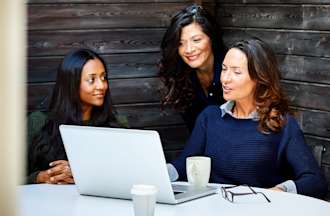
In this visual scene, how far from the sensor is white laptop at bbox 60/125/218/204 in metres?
1.63

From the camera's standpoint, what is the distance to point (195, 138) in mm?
2473

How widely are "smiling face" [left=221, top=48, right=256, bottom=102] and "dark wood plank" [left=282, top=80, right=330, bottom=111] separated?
735 millimetres

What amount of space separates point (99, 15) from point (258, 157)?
58.5 inches

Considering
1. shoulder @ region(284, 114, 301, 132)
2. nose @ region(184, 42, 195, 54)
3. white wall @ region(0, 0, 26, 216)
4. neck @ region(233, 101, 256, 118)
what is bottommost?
shoulder @ region(284, 114, 301, 132)

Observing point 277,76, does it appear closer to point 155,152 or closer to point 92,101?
point 92,101

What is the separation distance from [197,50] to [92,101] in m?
0.56

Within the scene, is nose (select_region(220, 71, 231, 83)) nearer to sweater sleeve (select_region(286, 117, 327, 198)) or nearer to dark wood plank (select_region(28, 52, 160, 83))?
sweater sleeve (select_region(286, 117, 327, 198))

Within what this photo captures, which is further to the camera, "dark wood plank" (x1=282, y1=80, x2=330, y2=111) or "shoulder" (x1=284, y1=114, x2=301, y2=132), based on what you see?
→ "dark wood plank" (x1=282, y1=80, x2=330, y2=111)

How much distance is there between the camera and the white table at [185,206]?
167cm

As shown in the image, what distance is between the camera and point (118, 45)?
351 centimetres

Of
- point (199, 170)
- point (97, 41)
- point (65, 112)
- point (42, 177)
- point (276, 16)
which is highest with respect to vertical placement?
point (276, 16)

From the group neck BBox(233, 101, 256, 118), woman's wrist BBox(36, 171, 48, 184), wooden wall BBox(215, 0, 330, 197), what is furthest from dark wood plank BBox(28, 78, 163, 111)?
neck BBox(233, 101, 256, 118)

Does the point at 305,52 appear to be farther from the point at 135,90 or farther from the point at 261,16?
the point at 135,90

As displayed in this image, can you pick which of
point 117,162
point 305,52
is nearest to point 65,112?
point 117,162
